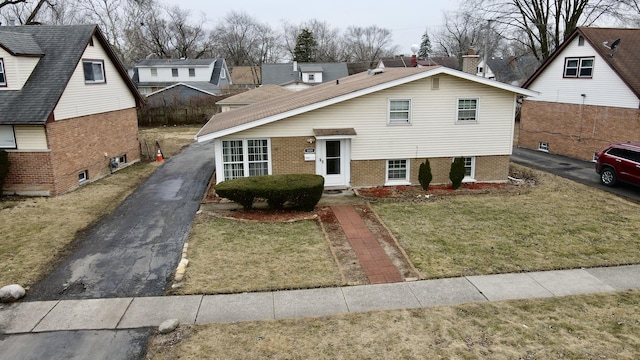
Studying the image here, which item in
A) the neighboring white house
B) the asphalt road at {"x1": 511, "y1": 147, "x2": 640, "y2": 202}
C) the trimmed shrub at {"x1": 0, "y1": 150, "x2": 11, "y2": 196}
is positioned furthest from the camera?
the neighboring white house

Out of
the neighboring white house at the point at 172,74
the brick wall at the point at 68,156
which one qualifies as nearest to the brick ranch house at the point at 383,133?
the brick wall at the point at 68,156

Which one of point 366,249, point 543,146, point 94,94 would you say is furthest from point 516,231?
point 94,94

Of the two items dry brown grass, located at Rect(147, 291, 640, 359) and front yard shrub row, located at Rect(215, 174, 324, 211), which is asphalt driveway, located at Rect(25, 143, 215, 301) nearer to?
front yard shrub row, located at Rect(215, 174, 324, 211)

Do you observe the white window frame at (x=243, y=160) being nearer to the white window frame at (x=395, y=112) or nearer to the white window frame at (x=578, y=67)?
the white window frame at (x=395, y=112)

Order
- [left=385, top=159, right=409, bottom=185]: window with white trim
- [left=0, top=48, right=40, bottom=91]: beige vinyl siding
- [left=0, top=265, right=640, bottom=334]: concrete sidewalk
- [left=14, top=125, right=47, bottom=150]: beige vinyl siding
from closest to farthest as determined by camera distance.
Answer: [left=0, top=265, right=640, bottom=334]: concrete sidewalk < [left=14, top=125, right=47, bottom=150]: beige vinyl siding < [left=0, top=48, right=40, bottom=91]: beige vinyl siding < [left=385, top=159, right=409, bottom=185]: window with white trim

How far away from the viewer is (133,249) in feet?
40.6

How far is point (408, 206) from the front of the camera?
52.3 feet

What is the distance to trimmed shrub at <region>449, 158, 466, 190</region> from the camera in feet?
→ 59.1

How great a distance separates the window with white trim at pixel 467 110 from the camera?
18.2m

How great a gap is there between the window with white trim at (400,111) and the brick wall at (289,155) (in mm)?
3432

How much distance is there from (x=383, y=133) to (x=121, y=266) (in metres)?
10.9

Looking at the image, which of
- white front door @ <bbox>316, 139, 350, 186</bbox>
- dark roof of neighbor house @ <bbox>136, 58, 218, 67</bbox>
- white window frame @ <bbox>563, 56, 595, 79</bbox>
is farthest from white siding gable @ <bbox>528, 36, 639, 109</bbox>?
dark roof of neighbor house @ <bbox>136, 58, 218, 67</bbox>

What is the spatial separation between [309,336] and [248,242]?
16.3 feet

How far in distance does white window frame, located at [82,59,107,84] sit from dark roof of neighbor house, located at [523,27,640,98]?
25.1m
